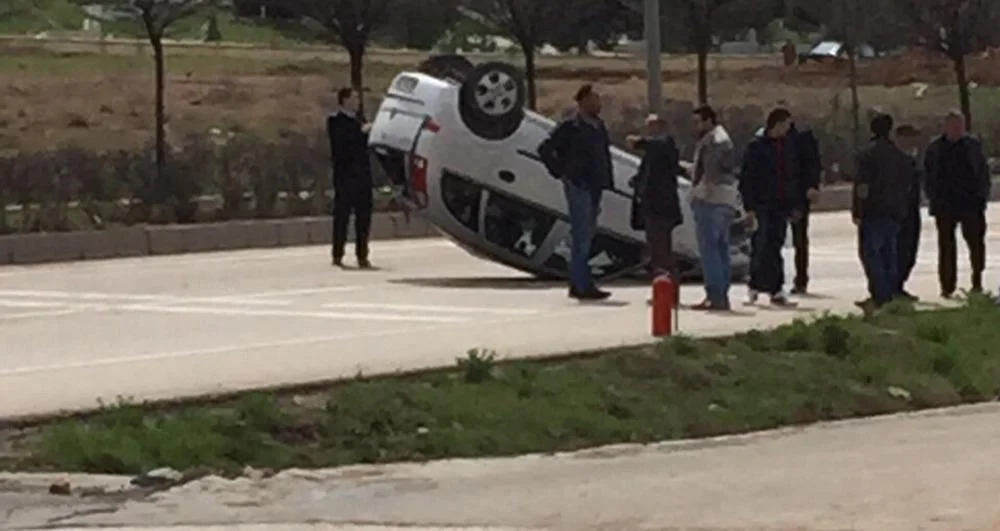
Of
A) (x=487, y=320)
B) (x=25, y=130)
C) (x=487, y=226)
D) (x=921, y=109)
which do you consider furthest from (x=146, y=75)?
(x=487, y=320)

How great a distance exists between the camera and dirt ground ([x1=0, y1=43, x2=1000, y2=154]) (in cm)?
4481

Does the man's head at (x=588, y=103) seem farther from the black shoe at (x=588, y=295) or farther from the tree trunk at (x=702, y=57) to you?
the tree trunk at (x=702, y=57)

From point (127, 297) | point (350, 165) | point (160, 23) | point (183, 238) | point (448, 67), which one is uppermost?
point (160, 23)

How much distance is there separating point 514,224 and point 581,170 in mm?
2300

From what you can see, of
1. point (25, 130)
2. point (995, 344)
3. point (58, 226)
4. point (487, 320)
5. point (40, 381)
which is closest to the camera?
point (40, 381)

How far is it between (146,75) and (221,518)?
159 feet

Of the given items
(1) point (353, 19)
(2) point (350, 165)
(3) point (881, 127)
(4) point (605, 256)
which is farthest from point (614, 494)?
(1) point (353, 19)

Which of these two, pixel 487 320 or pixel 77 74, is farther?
pixel 77 74

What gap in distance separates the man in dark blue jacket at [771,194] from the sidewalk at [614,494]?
6.97 meters

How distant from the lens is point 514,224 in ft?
72.0

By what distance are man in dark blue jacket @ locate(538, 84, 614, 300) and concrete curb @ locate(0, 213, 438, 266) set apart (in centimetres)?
729

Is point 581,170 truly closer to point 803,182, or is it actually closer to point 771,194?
point 771,194

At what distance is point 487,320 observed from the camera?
18328 mm

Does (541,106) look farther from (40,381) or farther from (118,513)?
(118,513)
